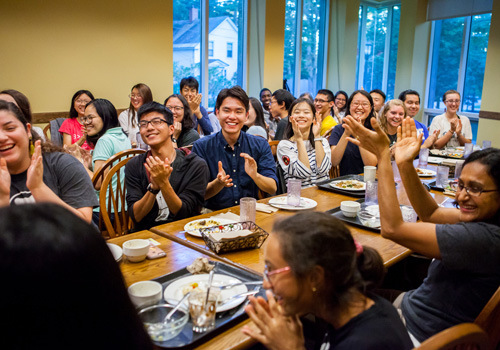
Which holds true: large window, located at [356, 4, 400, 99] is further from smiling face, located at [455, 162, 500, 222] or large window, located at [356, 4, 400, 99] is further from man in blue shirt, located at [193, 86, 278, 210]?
smiling face, located at [455, 162, 500, 222]

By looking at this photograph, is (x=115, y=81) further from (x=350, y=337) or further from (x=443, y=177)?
(x=350, y=337)

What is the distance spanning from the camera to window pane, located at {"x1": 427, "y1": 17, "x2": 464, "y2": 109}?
326 inches

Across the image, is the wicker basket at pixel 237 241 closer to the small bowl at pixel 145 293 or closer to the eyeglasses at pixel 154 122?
the small bowl at pixel 145 293

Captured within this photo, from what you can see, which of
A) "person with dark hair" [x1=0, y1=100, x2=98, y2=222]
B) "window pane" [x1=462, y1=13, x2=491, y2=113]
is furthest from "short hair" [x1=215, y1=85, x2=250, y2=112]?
"window pane" [x1=462, y1=13, x2=491, y2=113]

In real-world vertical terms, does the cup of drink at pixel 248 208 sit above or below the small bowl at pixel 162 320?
above

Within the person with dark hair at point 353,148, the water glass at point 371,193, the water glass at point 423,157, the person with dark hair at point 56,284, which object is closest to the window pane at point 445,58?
the person with dark hair at point 353,148

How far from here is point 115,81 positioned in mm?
5277

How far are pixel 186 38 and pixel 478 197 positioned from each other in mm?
5684

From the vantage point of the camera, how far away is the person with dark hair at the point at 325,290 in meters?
0.98

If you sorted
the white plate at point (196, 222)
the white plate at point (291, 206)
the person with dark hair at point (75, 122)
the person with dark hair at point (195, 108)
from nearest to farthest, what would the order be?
the white plate at point (196, 222) → the white plate at point (291, 206) → the person with dark hair at point (75, 122) → the person with dark hair at point (195, 108)

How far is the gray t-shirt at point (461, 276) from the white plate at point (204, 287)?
0.68 m

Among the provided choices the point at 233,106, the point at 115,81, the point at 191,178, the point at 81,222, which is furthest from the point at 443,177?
the point at 115,81

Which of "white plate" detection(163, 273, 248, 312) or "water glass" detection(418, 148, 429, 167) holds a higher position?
"water glass" detection(418, 148, 429, 167)

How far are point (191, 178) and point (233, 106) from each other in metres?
0.66
